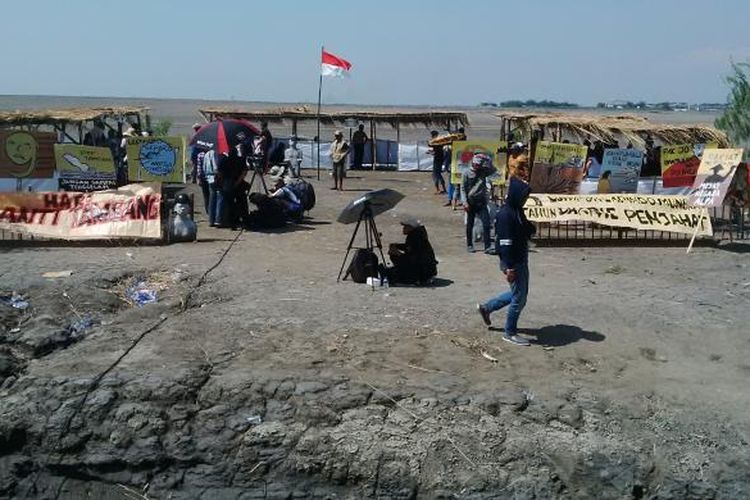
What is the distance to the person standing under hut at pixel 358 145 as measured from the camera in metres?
28.2

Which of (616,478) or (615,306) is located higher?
(615,306)

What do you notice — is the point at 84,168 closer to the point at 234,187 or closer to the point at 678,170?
the point at 234,187

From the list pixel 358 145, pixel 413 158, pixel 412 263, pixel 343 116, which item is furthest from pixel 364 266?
pixel 343 116

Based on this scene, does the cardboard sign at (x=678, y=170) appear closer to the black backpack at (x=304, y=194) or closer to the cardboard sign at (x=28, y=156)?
the black backpack at (x=304, y=194)

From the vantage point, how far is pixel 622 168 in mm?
16625

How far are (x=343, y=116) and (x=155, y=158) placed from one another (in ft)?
46.5

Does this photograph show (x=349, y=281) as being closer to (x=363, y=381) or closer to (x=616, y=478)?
(x=363, y=381)

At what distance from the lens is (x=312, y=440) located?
703cm

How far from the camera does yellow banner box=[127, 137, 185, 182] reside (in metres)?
16.3

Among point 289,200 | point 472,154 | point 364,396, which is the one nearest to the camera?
point 364,396

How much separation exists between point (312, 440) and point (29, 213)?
8300mm

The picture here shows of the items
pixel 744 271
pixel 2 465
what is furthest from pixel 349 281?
pixel 744 271

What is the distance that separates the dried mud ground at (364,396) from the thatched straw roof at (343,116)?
18.9 metres

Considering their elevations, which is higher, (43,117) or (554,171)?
(43,117)
